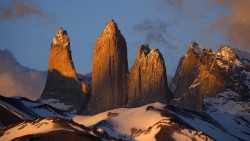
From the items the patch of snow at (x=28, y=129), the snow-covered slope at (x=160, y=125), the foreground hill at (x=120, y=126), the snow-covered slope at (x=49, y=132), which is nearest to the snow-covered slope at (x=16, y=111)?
the foreground hill at (x=120, y=126)

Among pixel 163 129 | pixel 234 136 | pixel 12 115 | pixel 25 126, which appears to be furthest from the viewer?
pixel 234 136

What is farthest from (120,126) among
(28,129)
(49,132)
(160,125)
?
(49,132)

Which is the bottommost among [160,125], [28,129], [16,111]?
[28,129]

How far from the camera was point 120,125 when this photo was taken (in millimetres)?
173125

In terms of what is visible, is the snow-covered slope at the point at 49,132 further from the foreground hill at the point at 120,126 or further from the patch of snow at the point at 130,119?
the patch of snow at the point at 130,119

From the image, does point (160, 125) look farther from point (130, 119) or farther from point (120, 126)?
point (130, 119)

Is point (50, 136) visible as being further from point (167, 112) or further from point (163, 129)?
point (167, 112)

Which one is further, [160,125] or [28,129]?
[160,125]

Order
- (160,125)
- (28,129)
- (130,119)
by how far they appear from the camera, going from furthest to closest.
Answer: (130,119), (160,125), (28,129)

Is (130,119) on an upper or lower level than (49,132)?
upper

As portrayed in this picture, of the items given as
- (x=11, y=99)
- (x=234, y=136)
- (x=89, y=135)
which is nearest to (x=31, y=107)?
(x=11, y=99)

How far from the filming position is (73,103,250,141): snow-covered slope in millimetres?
144375

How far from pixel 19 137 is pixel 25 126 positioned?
37.6 ft

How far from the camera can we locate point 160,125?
148375mm
